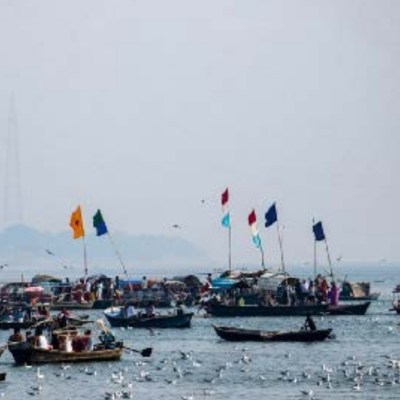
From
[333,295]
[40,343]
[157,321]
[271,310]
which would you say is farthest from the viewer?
[333,295]

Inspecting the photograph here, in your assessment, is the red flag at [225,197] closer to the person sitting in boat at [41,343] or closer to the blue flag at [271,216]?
the blue flag at [271,216]

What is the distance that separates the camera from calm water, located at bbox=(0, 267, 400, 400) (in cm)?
6719

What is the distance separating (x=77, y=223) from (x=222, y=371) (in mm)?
47500

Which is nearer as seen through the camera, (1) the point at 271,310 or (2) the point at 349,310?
(1) the point at 271,310

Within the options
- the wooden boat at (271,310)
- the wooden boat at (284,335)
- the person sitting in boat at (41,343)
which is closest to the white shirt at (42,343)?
the person sitting in boat at (41,343)

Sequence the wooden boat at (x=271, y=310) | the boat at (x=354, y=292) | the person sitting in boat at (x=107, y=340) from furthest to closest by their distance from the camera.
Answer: the boat at (x=354, y=292) < the wooden boat at (x=271, y=310) < the person sitting in boat at (x=107, y=340)

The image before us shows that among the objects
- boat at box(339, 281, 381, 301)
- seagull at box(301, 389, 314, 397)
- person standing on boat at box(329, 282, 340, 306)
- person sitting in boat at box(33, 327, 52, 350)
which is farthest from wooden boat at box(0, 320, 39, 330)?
boat at box(339, 281, 381, 301)

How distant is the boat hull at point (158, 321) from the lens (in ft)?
336

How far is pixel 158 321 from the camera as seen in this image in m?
102

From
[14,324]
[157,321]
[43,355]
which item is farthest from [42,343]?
[157,321]

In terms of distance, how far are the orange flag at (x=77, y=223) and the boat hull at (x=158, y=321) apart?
1760cm

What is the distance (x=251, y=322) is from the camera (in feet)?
367

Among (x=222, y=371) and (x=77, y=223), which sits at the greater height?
(x=77, y=223)

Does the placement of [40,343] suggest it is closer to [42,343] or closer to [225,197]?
[42,343]
